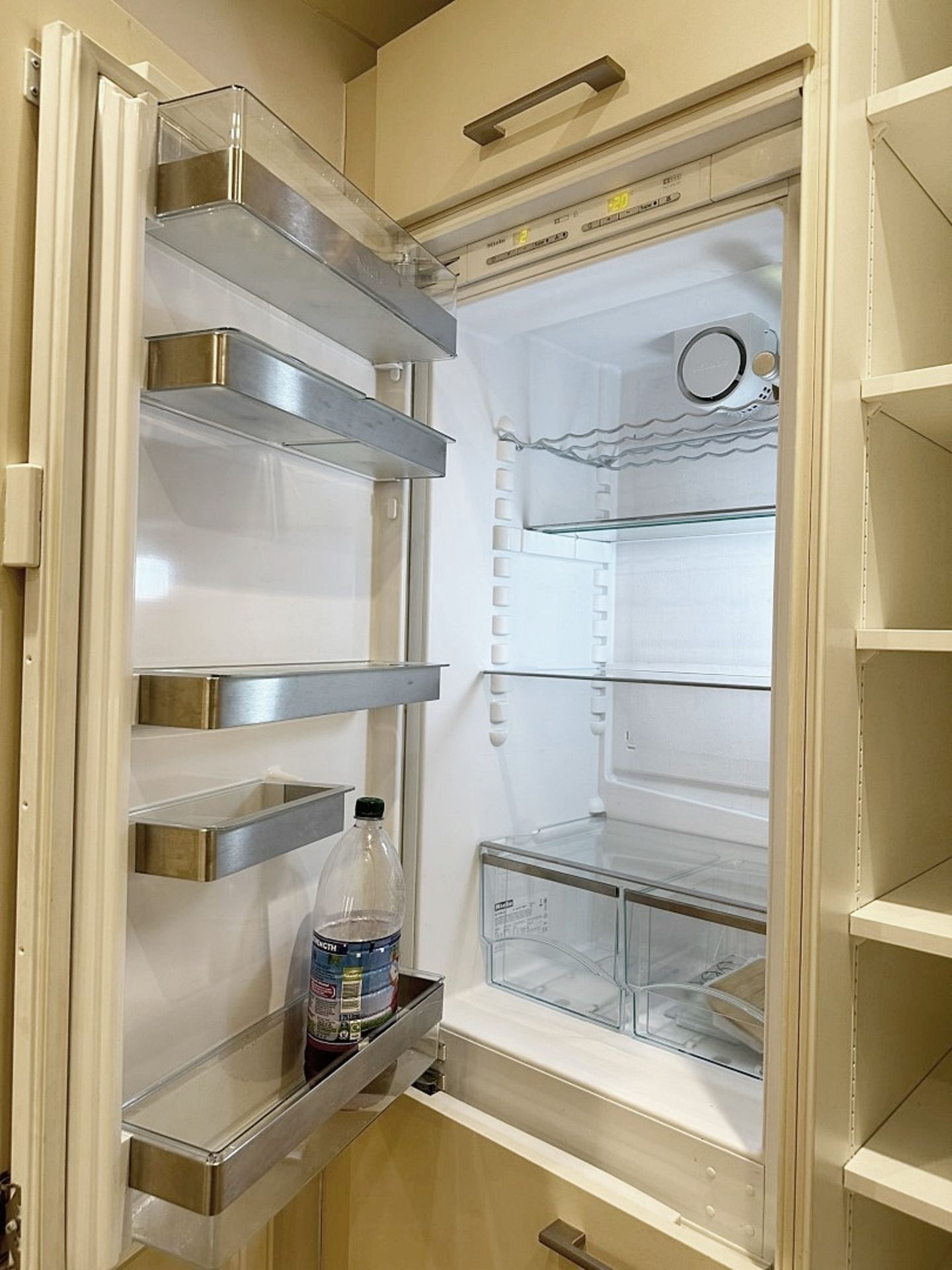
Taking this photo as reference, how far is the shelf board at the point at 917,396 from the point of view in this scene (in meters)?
0.81

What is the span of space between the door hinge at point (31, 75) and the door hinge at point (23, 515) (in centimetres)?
33

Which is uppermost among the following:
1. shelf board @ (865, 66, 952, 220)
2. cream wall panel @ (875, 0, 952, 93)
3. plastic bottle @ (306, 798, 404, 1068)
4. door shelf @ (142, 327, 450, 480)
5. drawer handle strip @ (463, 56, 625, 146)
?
cream wall panel @ (875, 0, 952, 93)

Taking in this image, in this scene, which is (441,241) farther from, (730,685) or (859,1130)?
(859,1130)

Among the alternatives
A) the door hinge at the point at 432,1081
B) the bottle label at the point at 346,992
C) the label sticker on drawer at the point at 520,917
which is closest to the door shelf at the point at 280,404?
the bottle label at the point at 346,992

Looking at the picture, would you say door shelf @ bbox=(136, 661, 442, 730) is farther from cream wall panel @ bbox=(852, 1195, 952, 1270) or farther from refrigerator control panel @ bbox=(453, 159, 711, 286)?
cream wall panel @ bbox=(852, 1195, 952, 1270)

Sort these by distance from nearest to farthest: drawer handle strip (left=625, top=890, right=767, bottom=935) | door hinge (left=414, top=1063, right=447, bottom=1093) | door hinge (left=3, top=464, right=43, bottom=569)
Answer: door hinge (left=3, top=464, right=43, bottom=569), drawer handle strip (left=625, top=890, right=767, bottom=935), door hinge (left=414, top=1063, right=447, bottom=1093)

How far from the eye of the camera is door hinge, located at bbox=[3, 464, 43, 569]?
76cm

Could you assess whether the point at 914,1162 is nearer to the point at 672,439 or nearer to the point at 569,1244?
the point at 569,1244

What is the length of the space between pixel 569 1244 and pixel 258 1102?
0.36 m

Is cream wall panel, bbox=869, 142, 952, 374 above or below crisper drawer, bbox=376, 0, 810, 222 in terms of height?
below

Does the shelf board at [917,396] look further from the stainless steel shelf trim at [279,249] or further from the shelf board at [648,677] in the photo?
the stainless steel shelf trim at [279,249]

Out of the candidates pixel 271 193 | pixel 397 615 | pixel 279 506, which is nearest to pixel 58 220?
pixel 271 193

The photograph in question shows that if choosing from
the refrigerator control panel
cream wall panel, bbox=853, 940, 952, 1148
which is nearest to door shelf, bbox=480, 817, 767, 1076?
cream wall panel, bbox=853, 940, 952, 1148

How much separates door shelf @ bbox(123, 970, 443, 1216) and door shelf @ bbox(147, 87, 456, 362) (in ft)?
2.66
